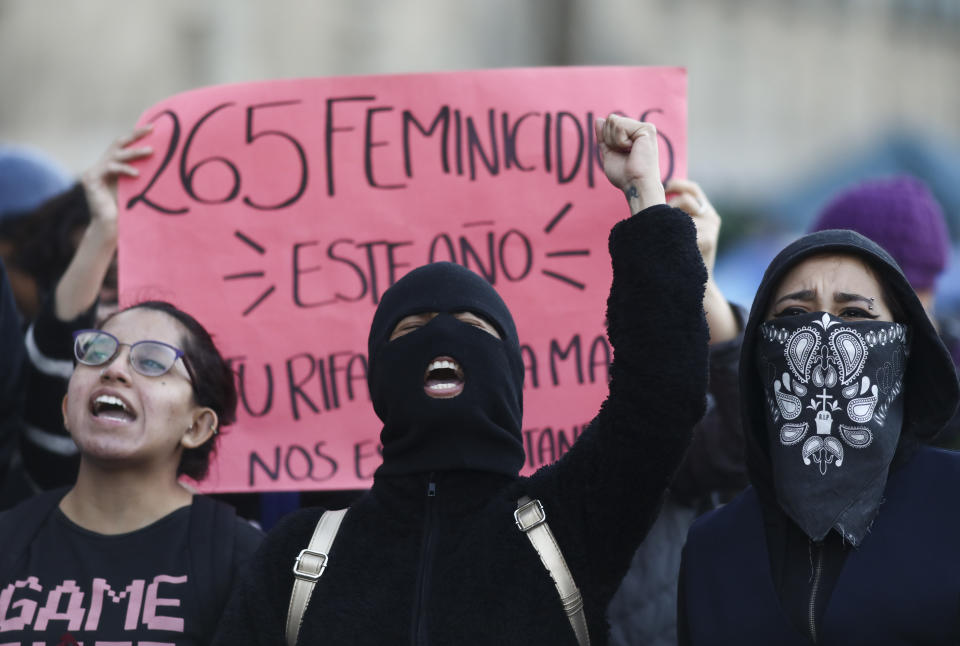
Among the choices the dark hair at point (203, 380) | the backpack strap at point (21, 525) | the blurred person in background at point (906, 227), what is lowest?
the backpack strap at point (21, 525)

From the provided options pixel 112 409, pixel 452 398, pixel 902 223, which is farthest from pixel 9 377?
pixel 902 223

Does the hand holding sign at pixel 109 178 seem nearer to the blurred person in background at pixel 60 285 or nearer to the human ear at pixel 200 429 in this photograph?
the blurred person in background at pixel 60 285

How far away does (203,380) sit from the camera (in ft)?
11.3

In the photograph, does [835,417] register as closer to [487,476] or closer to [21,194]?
[487,476]

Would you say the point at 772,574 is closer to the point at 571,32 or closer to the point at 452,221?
the point at 452,221

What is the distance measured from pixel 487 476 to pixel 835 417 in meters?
0.70

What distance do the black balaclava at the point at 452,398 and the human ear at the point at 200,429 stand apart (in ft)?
2.27

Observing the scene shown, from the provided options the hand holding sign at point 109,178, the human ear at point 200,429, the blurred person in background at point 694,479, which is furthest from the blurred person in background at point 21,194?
the blurred person in background at point 694,479

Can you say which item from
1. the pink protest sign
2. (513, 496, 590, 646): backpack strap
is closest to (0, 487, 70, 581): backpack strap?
the pink protest sign

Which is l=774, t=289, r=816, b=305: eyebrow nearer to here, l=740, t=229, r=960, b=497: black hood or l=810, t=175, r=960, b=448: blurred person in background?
l=740, t=229, r=960, b=497: black hood

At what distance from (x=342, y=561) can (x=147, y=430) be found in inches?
30.0

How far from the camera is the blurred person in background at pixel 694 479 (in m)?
3.44

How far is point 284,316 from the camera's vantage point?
157 inches

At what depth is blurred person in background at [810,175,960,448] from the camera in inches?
169
